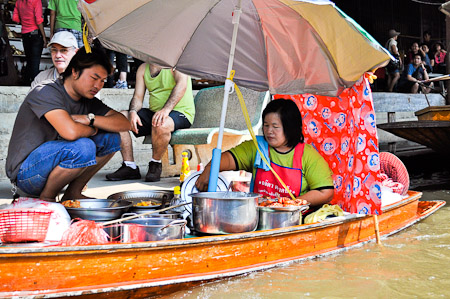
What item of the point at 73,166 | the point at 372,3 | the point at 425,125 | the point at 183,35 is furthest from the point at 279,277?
the point at 372,3

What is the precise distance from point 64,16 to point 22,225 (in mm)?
5715

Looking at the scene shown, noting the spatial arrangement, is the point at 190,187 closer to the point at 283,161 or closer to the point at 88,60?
the point at 283,161

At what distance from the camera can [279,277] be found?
3475mm

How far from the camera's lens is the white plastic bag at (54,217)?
2.90m

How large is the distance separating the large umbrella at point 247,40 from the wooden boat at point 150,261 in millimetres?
645

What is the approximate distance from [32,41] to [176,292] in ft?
21.3

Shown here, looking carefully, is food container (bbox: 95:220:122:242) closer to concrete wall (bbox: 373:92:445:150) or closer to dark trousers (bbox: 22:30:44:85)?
dark trousers (bbox: 22:30:44:85)

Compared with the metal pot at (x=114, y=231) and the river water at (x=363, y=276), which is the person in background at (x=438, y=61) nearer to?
the river water at (x=363, y=276)

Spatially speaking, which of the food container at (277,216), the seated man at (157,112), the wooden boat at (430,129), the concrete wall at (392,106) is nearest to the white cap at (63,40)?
the seated man at (157,112)

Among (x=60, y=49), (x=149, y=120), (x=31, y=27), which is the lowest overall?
(x=149, y=120)

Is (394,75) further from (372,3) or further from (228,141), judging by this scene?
(228,141)

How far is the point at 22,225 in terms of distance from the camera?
2773 millimetres

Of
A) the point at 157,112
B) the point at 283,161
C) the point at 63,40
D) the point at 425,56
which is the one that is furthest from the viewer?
the point at 425,56

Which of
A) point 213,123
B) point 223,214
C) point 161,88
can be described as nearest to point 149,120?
point 161,88
